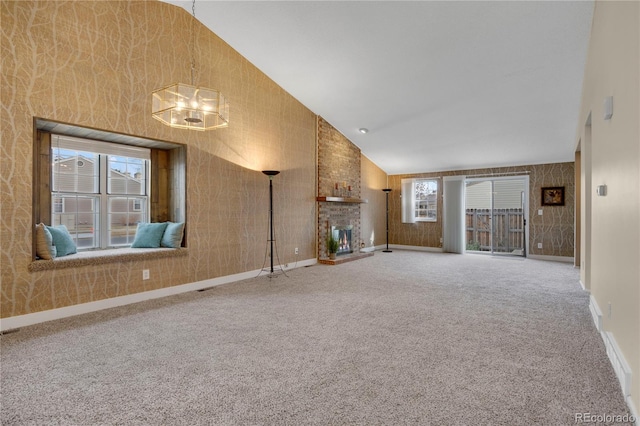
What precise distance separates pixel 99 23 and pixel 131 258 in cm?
263

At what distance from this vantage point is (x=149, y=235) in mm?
4516

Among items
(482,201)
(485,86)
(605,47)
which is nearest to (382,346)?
(605,47)

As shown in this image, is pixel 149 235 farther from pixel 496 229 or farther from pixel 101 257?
pixel 496 229

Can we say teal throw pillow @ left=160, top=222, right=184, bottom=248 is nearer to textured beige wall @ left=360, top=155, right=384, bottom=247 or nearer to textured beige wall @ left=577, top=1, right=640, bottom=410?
textured beige wall @ left=577, top=1, right=640, bottom=410

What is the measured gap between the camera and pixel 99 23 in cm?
367

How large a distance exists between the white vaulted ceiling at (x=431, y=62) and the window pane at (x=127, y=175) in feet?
7.19

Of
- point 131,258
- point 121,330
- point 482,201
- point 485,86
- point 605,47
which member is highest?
point 485,86

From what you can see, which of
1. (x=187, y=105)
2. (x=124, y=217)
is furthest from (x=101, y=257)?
(x=187, y=105)

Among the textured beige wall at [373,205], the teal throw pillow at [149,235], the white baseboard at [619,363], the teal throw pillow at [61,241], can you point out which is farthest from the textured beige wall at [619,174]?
the textured beige wall at [373,205]

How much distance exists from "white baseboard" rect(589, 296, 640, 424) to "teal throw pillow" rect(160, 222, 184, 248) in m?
4.42

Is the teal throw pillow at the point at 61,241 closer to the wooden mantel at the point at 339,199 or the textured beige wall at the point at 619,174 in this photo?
the wooden mantel at the point at 339,199

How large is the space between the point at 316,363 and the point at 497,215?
7.97 meters

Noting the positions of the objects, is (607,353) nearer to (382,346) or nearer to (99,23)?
(382,346)

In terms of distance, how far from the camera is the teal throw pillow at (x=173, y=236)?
14.5ft
